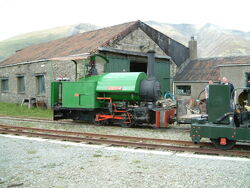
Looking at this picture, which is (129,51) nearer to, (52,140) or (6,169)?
(52,140)

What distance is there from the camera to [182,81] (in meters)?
22.9

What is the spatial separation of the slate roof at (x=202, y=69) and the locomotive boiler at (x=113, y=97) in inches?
486

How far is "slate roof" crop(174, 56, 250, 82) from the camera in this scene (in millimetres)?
22547

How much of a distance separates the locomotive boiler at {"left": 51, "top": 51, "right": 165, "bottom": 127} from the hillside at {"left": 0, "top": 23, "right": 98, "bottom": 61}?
3648 inches

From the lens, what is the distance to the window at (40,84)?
66.7 feet

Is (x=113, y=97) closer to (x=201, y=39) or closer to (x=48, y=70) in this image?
(x=48, y=70)

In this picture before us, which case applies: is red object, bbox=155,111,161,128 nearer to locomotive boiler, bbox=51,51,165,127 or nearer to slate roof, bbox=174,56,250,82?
locomotive boiler, bbox=51,51,165,127

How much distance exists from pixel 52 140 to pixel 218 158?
478 centimetres

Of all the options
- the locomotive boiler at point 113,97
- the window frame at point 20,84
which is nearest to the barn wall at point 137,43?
the locomotive boiler at point 113,97

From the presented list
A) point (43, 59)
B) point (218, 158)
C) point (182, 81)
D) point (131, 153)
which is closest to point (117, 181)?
point (131, 153)

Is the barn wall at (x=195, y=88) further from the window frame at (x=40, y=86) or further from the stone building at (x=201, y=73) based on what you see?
the window frame at (x=40, y=86)

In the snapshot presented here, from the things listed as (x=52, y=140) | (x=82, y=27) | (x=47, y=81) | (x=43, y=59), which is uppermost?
A: (x=82, y=27)

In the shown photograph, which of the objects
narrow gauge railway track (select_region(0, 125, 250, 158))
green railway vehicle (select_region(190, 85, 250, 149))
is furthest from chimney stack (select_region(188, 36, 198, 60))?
green railway vehicle (select_region(190, 85, 250, 149))

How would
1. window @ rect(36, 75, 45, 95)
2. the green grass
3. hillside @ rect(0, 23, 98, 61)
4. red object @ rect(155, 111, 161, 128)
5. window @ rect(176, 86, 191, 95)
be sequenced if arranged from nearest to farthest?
1. red object @ rect(155, 111, 161, 128)
2. the green grass
3. window @ rect(36, 75, 45, 95)
4. window @ rect(176, 86, 191, 95)
5. hillside @ rect(0, 23, 98, 61)
